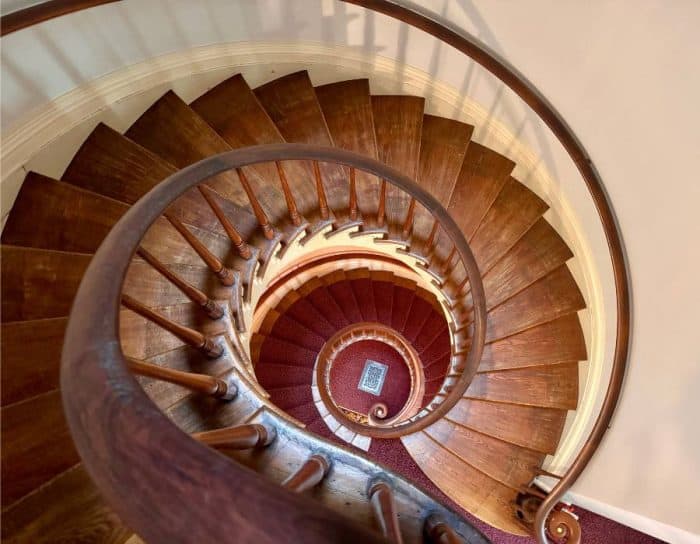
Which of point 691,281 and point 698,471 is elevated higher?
point 691,281

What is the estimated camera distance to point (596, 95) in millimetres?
2564

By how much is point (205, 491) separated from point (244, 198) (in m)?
2.26

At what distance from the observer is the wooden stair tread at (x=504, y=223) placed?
3.39 metres

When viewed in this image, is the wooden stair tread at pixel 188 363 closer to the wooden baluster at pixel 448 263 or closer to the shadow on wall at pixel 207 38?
the shadow on wall at pixel 207 38

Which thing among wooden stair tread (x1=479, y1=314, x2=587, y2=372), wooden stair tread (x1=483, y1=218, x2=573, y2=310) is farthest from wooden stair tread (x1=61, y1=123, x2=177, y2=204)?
wooden stair tread (x1=479, y1=314, x2=587, y2=372)

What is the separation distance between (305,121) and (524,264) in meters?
1.90

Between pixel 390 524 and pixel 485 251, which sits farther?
pixel 485 251

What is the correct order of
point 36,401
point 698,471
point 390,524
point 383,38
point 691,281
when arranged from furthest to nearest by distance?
point 383,38, point 698,471, point 691,281, point 36,401, point 390,524

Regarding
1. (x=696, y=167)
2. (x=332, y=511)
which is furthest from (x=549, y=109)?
(x=332, y=511)

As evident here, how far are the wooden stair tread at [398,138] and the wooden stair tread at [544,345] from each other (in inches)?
50.4

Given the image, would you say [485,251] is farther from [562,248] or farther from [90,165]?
[90,165]

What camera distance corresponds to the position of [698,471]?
8.50 feet

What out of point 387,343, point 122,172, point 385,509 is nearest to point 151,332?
point 122,172

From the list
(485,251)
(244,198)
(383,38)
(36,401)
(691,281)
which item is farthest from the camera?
(485,251)
